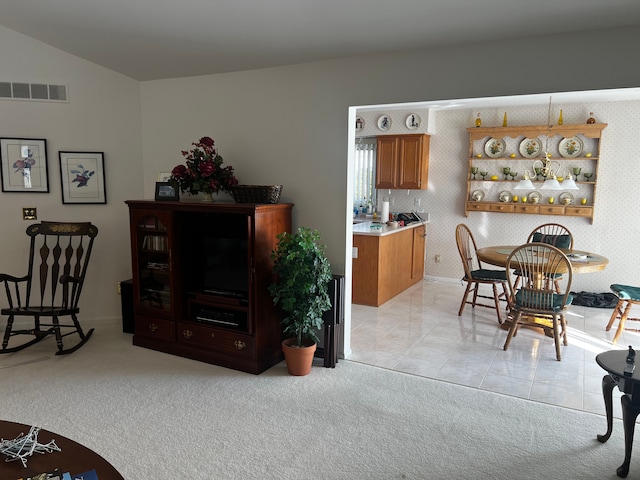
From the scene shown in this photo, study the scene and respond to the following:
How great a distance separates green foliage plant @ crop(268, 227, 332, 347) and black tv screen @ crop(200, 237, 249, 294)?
289 mm

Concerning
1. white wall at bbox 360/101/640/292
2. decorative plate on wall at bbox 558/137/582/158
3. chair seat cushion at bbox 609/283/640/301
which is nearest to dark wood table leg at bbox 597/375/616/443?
chair seat cushion at bbox 609/283/640/301

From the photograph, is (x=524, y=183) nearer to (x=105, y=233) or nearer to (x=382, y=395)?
(x=382, y=395)

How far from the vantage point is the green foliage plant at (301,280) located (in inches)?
134

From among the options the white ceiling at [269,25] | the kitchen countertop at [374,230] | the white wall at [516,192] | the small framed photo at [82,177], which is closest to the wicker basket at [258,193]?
the white ceiling at [269,25]

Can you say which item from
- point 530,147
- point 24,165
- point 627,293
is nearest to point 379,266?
point 627,293

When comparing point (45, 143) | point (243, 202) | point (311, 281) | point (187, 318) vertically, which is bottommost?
point (187, 318)

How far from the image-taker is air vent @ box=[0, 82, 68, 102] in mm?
4203

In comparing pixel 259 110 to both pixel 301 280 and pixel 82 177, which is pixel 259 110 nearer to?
pixel 301 280

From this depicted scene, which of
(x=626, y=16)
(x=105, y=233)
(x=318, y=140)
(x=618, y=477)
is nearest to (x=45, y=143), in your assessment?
(x=105, y=233)

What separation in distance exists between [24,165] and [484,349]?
4.56 m

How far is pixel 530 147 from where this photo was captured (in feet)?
20.3

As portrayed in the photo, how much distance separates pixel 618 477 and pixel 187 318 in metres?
3.10

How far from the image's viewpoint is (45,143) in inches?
172

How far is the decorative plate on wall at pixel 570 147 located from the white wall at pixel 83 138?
5.12 m
